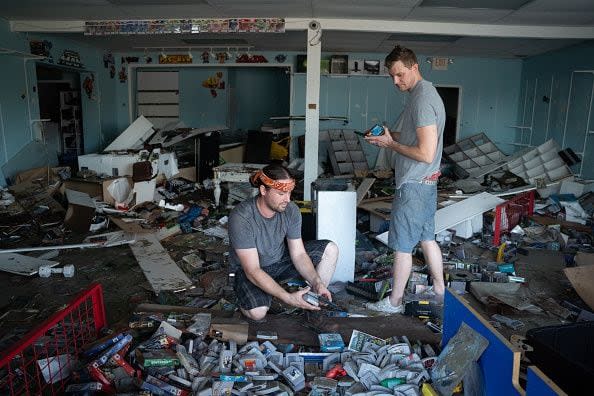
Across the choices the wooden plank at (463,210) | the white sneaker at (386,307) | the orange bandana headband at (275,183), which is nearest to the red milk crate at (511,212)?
the wooden plank at (463,210)

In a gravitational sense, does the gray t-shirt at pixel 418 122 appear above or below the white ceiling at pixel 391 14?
below

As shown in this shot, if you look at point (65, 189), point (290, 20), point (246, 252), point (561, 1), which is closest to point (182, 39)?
point (290, 20)

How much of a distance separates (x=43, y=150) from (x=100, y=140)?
75.7 inches

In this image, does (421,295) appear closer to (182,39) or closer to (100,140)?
(182,39)

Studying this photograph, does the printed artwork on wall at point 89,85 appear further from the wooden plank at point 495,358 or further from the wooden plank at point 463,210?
the wooden plank at point 495,358

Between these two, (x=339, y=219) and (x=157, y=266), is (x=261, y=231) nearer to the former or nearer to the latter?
(x=339, y=219)

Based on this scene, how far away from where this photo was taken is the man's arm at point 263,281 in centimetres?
244

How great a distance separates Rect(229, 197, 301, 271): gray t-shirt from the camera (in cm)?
249

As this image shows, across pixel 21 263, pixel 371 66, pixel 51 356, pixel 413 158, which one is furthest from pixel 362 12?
pixel 51 356

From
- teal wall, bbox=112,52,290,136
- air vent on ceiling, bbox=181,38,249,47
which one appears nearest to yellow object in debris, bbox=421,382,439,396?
air vent on ceiling, bbox=181,38,249,47

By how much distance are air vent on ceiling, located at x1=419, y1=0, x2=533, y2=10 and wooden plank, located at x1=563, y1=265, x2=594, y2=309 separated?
11.0 feet

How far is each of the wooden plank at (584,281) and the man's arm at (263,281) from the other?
80.4 inches

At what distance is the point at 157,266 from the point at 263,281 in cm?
184

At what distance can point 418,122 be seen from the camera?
2.64 metres
